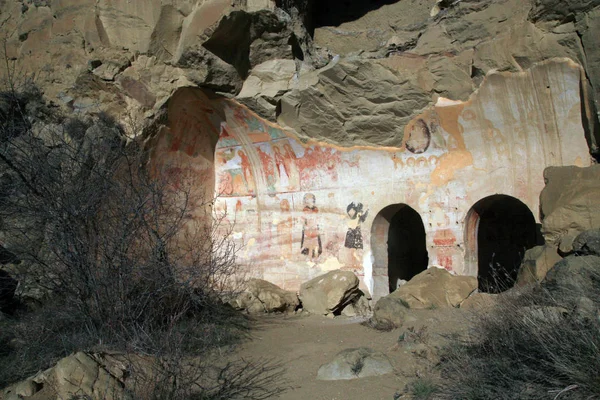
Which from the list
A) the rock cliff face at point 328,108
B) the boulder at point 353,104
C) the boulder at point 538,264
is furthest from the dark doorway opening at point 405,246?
the boulder at point 538,264

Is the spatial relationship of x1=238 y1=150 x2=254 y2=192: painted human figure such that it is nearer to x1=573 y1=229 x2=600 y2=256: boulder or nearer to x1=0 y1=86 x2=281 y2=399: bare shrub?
x1=0 y1=86 x2=281 y2=399: bare shrub

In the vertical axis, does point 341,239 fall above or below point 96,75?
below

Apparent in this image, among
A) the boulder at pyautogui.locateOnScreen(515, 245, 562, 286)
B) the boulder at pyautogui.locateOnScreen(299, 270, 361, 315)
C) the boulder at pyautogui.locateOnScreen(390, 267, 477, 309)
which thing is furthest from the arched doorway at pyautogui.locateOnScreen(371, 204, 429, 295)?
the boulder at pyautogui.locateOnScreen(515, 245, 562, 286)

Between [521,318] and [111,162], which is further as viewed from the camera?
[111,162]

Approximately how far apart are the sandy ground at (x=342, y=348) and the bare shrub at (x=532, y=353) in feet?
1.86

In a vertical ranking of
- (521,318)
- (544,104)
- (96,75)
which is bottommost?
(521,318)

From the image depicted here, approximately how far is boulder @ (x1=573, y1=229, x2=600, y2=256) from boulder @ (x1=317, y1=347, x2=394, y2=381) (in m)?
2.58

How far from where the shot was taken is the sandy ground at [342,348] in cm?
521

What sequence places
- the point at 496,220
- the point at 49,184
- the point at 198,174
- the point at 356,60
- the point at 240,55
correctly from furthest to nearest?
the point at 496,220 < the point at 198,174 < the point at 240,55 < the point at 356,60 < the point at 49,184

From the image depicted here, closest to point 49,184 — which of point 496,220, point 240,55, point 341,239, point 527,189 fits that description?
point 240,55

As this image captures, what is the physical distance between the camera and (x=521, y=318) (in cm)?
450

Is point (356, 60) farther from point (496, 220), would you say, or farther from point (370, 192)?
point (496, 220)

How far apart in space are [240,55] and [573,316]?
846 cm

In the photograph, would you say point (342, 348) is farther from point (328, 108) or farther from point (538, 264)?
point (328, 108)
